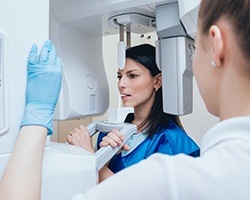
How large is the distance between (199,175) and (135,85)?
1.14 metres

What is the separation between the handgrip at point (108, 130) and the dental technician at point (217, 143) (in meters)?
0.54

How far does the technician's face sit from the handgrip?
29cm

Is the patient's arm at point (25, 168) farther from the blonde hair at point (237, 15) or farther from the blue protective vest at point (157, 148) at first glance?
the blue protective vest at point (157, 148)

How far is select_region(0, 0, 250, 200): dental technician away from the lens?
0.44m

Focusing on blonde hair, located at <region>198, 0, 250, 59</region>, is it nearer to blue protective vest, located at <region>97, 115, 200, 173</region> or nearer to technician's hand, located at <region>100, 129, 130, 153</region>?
technician's hand, located at <region>100, 129, 130, 153</region>

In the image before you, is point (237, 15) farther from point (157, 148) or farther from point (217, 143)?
point (157, 148)

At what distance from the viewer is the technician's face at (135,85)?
158 centimetres

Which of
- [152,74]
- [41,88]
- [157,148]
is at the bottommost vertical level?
[157,148]

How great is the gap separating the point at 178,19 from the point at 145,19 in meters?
0.19

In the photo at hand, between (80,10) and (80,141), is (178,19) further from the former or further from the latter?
(80,141)

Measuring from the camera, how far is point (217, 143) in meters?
0.49

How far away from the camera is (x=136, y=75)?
1590 mm

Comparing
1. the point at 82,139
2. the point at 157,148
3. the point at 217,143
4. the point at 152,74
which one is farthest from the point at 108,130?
the point at 217,143

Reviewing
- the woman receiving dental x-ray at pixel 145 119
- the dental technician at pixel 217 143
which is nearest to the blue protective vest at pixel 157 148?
the woman receiving dental x-ray at pixel 145 119
